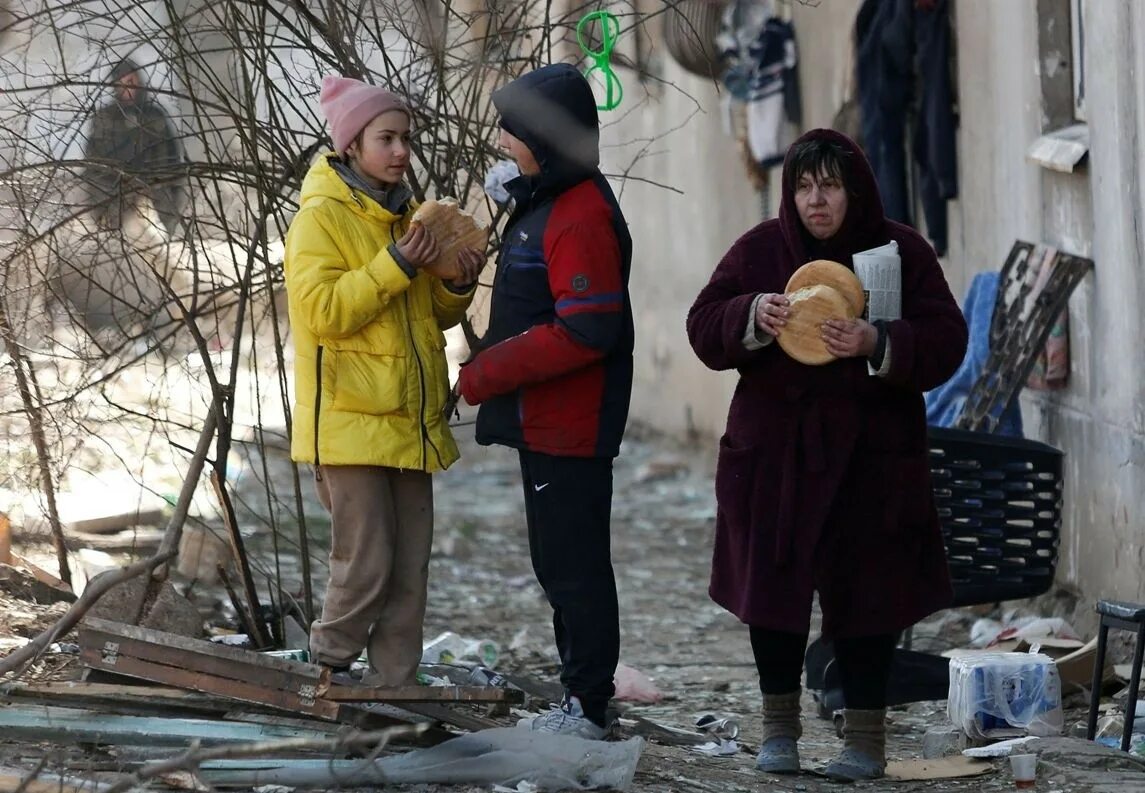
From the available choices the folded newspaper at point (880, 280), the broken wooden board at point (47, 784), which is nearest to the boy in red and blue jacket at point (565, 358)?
the folded newspaper at point (880, 280)

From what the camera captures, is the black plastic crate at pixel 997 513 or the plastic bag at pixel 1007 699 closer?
the plastic bag at pixel 1007 699

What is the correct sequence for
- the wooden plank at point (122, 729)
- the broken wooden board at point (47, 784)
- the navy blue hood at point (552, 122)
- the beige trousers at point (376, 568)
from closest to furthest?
1. the broken wooden board at point (47, 784)
2. the wooden plank at point (122, 729)
3. the navy blue hood at point (552, 122)
4. the beige trousers at point (376, 568)

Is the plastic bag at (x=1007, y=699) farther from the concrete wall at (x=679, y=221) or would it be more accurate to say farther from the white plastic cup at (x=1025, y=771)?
the concrete wall at (x=679, y=221)

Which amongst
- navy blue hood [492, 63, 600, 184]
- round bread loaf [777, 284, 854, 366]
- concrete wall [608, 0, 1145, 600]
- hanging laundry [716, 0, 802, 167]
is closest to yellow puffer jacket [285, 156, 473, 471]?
navy blue hood [492, 63, 600, 184]

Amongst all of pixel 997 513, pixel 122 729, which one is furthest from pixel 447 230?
pixel 997 513

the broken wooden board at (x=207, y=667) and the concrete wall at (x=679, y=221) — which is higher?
the concrete wall at (x=679, y=221)

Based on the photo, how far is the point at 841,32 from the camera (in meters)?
10.6

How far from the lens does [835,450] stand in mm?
4684

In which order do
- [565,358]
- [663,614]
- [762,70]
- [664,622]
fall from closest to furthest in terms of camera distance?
[565,358], [664,622], [663,614], [762,70]

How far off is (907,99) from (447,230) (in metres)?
5.27

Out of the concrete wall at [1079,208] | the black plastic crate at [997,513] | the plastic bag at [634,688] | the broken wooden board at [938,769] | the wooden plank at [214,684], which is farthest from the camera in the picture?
the concrete wall at [1079,208]

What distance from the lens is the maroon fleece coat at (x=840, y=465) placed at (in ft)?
15.4

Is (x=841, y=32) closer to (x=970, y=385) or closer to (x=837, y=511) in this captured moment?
(x=970, y=385)

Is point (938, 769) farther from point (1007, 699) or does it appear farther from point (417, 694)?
point (417, 694)
